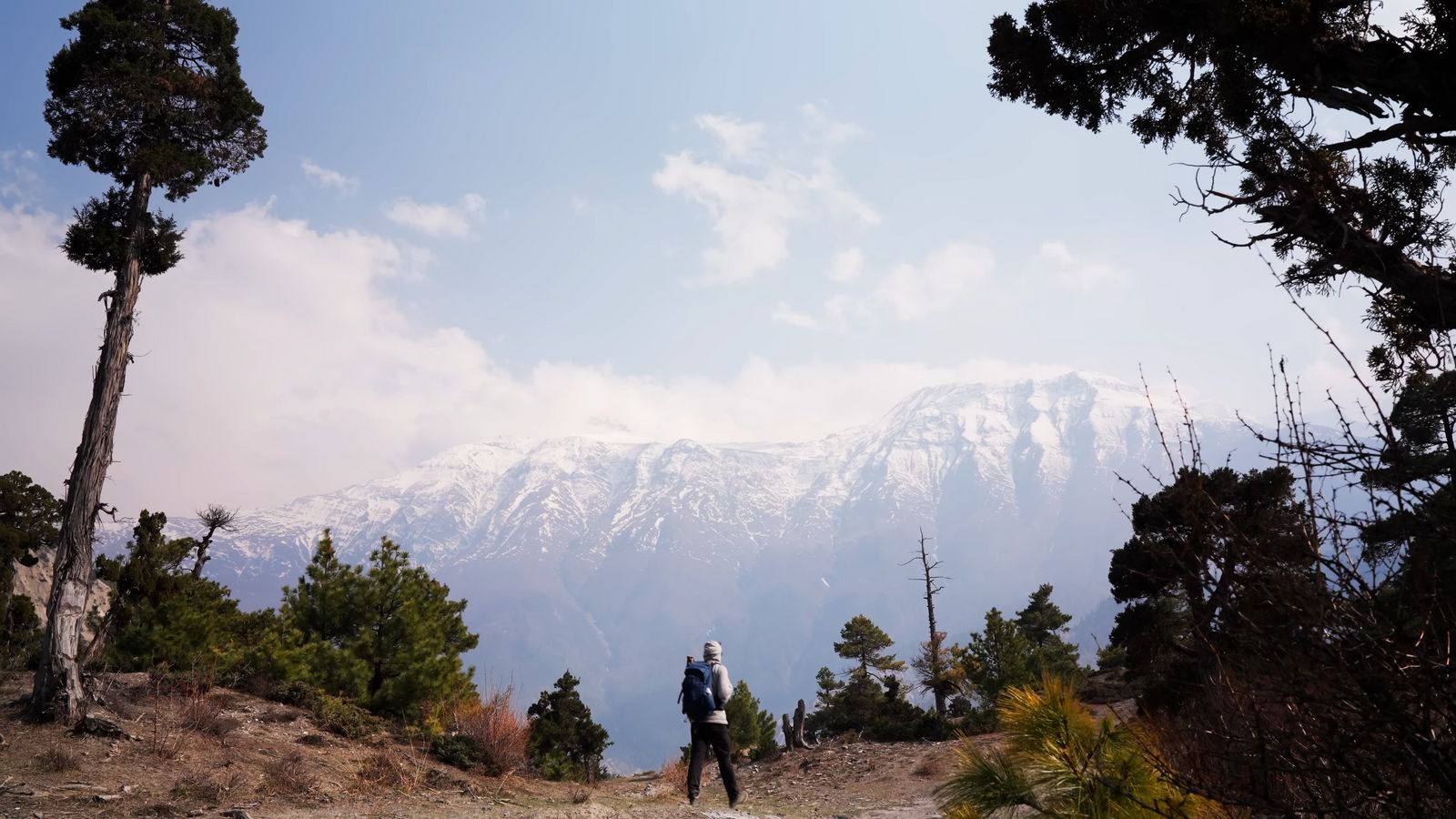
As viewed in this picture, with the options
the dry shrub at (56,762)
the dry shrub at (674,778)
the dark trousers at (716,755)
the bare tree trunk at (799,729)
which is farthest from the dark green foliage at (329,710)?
the bare tree trunk at (799,729)

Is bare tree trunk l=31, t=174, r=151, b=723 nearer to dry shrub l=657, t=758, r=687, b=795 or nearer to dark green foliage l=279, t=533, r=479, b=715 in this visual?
dark green foliage l=279, t=533, r=479, b=715

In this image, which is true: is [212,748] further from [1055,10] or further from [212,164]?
[1055,10]

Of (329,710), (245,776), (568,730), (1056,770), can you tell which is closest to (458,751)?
(329,710)

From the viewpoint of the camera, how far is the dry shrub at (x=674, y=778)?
13.5 meters

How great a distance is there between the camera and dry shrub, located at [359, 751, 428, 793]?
10258mm

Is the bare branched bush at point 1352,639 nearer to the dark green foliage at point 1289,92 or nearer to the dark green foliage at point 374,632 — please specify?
the dark green foliage at point 1289,92

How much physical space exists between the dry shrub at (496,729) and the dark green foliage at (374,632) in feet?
3.01

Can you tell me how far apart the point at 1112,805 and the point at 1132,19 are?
5277 mm

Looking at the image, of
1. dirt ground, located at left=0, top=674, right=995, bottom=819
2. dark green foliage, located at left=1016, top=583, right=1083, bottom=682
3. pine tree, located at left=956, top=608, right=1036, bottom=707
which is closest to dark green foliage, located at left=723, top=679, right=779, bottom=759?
pine tree, located at left=956, top=608, right=1036, bottom=707

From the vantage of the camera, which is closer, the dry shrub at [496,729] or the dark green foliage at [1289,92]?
the dark green foliage at [1289,92]

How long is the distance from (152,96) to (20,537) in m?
27.8

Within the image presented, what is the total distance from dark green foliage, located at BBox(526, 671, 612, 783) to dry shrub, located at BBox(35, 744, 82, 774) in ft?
43.0

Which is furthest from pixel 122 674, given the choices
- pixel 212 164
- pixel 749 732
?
pixel 749 732

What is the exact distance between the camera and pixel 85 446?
10898 mm
